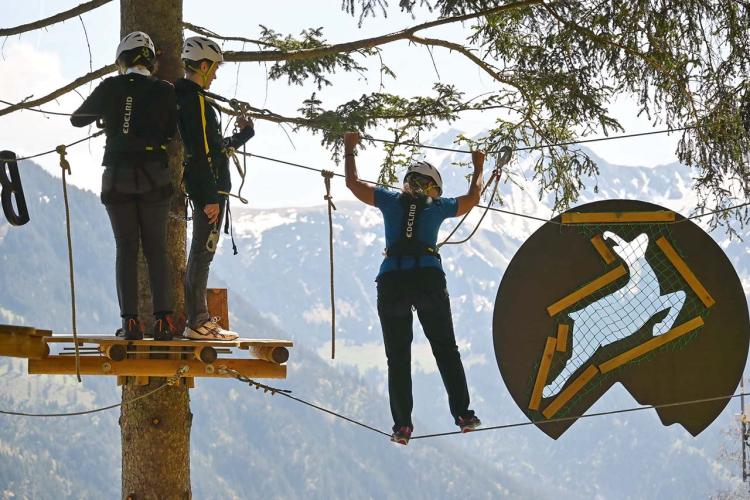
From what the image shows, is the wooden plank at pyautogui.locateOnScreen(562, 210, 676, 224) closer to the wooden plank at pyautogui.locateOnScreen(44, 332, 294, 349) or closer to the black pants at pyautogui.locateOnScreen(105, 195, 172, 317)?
the wooden plank at pyautogui.locateOnScreen(44, 332, 294, 349)

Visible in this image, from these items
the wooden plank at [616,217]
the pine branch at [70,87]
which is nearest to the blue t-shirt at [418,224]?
the wooden plank at [616,217]

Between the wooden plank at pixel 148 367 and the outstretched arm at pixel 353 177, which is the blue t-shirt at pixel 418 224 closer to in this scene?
the outstretched arm at pixel 353 177

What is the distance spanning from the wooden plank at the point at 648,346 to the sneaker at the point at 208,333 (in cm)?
268

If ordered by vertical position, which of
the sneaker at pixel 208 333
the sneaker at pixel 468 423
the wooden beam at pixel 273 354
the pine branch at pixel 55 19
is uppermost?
the pine branch at pixel 55 19

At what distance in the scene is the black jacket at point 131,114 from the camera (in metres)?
8.09

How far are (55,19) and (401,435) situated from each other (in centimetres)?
584

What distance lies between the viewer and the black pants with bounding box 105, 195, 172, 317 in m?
8.19

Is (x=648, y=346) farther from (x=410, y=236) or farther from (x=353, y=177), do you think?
(x=353, y=177)

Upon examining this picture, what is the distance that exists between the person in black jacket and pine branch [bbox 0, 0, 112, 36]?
3449mm

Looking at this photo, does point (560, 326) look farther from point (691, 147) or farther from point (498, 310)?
point (691, 147)

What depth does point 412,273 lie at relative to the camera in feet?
27.2

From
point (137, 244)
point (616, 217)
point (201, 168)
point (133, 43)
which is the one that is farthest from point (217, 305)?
point (616, 217)

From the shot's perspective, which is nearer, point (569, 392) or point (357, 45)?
point (569, 392)

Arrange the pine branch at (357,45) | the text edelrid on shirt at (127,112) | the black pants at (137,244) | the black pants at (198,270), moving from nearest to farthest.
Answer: the text edelrid on shirt at (127,112) → the black pants at (137,244) → the black pants at (198,270) → the pine branch at (357,45)
